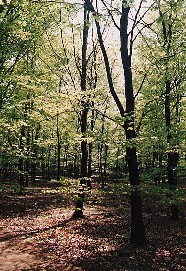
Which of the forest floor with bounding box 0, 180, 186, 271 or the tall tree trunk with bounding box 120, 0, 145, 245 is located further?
the tall tree trunk with bounding box 120, 0, 145, 245

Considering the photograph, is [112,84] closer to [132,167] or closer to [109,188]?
[132,167]

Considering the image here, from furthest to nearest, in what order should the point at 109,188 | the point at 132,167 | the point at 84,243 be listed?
1. the point at 109,188
2. the point at 84,243
3. the point at 132,167

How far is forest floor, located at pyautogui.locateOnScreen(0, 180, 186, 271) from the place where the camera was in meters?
10.3

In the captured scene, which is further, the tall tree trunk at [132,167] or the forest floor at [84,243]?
the tall tree trunk at [132,167]

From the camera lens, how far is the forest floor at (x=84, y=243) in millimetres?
10273

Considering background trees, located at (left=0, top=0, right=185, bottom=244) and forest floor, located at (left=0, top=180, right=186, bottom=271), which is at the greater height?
background trees, located at (left=0, top=0, right=185, bottom=244)

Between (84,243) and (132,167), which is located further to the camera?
(84,243)

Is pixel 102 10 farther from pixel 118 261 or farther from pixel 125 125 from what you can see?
pixel 118 261

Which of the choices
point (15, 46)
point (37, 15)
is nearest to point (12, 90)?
point (15, 46)

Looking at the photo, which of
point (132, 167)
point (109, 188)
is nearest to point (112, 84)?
point (132, 167)

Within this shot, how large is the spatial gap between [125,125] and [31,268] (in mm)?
6413

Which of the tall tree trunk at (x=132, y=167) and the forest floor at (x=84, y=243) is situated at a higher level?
the tall tree trunk at (x=132, y=167)

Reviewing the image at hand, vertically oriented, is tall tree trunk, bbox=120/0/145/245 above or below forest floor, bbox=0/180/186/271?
above

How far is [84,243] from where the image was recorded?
1253cm
